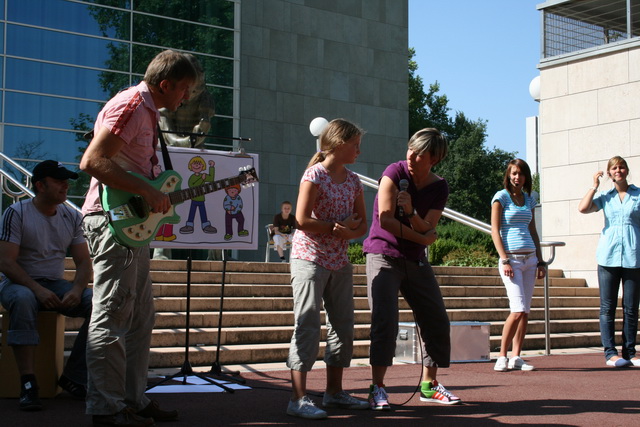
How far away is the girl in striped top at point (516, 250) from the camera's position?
7.65 m

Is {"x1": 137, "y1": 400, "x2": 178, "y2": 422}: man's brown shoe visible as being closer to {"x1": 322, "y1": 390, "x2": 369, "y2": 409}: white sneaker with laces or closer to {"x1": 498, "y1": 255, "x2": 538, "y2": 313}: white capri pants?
{"x1": 322, "y1": 390, "x2": 369, "y2": 409}: white sneaker with laces

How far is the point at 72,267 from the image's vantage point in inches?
379

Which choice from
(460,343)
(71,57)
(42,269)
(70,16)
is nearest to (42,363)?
(42,269)

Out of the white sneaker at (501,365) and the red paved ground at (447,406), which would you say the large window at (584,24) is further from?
the red paved ground at (447,406)

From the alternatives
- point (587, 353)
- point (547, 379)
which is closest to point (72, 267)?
point (547, 379)

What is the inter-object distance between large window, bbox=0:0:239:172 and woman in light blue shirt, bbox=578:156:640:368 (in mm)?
14198

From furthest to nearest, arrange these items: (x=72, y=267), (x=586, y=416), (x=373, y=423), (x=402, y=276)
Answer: (x=72, y=267), (x=402, y=276), (x=586, y=416), (x=373, y=423)

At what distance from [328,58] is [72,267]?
17053mm

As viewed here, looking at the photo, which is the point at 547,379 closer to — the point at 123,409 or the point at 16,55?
the point at 123,409

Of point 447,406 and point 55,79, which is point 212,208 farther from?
point 55,79

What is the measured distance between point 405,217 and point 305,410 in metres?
1.46

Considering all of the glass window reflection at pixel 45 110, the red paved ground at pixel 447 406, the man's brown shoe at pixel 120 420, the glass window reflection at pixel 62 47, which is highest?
the glass window reflection at pixel 62 47

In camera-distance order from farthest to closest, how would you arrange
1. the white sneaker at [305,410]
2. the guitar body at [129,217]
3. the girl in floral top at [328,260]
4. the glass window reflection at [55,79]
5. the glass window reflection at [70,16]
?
the glass window reflection at [70,16], the glass window reflection at [55,79], the girl in floral top at [328,260], the white sneaker at [305,410], the guitar body at [129,217]

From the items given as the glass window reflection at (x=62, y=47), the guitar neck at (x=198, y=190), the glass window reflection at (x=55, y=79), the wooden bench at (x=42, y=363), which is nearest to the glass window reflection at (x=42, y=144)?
the glass window reflection at (x=55, y=79)
